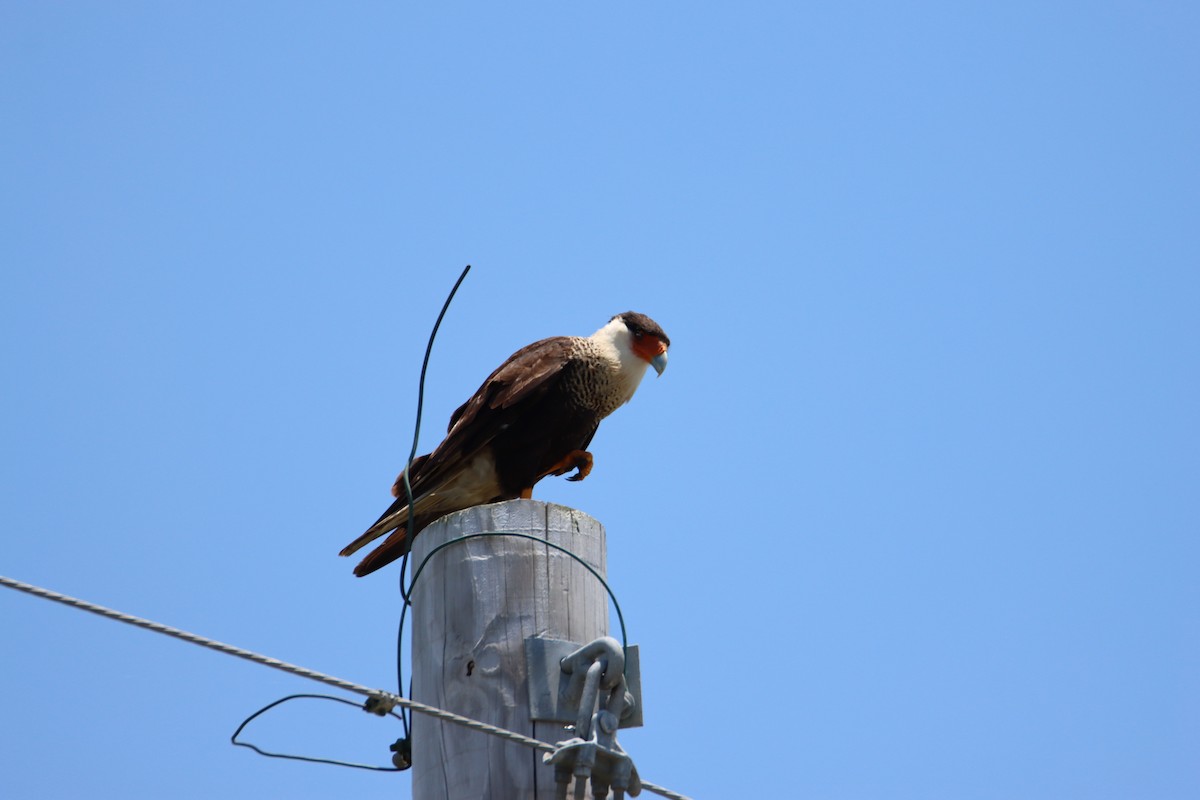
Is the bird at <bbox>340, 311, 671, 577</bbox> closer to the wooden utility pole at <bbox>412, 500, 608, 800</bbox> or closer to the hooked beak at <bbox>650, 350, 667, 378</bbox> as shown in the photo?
the hooked beak at <bbox>650, 350, 667, 378</bbox>

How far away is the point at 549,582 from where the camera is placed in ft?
9.06

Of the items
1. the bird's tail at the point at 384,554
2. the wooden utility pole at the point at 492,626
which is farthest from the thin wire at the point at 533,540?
the bird's tail at the point at 384,554

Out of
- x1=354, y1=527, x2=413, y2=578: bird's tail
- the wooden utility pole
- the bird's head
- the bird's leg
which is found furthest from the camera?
the bird's head

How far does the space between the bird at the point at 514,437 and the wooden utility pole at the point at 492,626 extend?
85.2 inches

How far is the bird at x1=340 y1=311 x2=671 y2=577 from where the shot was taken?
16.7 ft

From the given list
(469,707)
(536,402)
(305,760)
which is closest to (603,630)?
(469,707)

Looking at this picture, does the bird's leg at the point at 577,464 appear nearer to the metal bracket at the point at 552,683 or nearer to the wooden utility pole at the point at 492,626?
the wooden utility pole at the point at 492,626

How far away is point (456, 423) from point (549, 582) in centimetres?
261

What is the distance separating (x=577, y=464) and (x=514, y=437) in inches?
14.2

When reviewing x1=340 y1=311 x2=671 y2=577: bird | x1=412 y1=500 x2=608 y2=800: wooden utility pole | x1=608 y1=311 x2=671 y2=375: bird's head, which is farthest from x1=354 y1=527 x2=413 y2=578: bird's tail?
x1=412 y1=500 x2=608 y2=800: wooden utility pole

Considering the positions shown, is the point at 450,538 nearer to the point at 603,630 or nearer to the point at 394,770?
the point at 603,630

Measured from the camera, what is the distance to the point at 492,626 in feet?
8.88

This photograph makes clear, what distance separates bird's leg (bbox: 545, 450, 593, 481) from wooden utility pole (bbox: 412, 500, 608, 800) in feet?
8.18

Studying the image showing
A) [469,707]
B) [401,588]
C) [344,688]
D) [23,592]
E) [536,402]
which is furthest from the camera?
[536,402]
